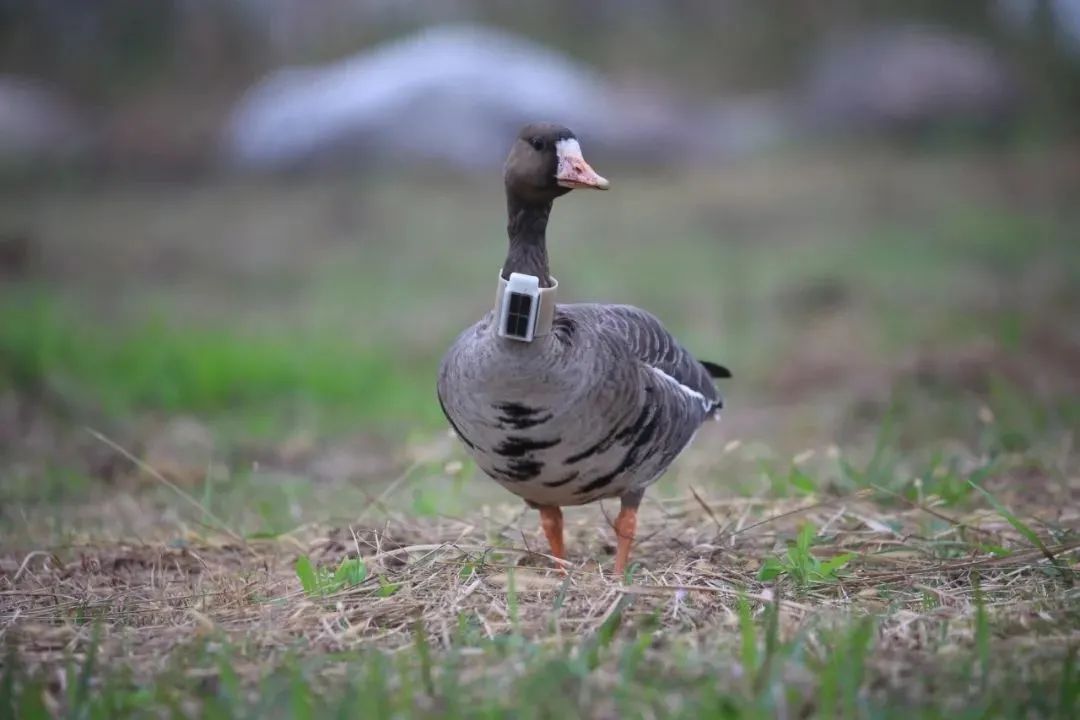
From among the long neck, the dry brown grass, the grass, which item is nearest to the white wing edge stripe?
the dry brown grass

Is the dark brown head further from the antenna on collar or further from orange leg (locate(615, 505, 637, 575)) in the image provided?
orange leg (locate(615, 505, 637, 575))

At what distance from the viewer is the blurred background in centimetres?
740

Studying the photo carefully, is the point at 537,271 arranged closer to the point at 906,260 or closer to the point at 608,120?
the point at 906,260

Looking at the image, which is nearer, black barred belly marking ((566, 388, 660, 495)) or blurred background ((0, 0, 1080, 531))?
black barred belly marking ((566, 388, 660, 495))

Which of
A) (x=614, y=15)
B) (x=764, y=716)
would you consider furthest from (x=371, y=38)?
(x=764, y=716)

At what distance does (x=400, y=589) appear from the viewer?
388 centimetres

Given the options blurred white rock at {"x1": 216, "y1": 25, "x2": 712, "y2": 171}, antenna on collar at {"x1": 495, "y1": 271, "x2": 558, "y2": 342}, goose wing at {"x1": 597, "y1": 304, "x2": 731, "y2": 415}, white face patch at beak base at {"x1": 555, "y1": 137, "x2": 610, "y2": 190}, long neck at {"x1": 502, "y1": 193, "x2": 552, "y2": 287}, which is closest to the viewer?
antenna on collar at {"x1": 495, "y1": 271, "x2": 558, "y2": 342}

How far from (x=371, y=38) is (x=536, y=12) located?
208 cm

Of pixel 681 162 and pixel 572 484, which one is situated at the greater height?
pixel 681 162

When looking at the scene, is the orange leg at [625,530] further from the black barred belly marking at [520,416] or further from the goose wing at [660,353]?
the black barred belly marking at [520,416]

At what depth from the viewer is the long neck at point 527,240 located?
13.3ft

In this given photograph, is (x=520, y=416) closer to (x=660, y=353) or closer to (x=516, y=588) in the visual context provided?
(x=516, y=588)

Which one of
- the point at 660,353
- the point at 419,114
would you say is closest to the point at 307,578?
the point at 660,353

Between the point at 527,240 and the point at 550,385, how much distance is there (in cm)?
56
